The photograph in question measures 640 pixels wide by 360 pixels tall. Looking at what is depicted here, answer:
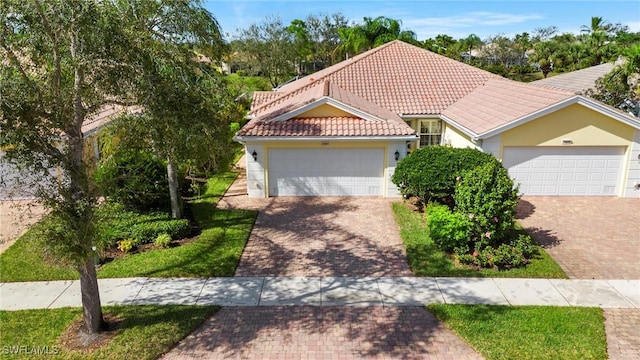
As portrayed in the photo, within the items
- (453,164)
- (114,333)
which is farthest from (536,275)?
(114,333)

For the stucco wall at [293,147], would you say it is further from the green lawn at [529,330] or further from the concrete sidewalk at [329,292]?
the green lawn at [529,330]

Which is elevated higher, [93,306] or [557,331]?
[93,306]

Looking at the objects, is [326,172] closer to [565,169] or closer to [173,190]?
[173,190]

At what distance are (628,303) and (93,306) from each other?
34.4 ft

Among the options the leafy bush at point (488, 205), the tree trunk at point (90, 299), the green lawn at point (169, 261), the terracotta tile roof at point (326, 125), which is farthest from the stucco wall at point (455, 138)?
the tree trunk at point (90, 299)

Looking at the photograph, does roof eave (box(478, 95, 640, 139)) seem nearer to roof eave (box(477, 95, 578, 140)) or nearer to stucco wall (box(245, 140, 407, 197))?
roof eave (box(477, 95, 578, 140))

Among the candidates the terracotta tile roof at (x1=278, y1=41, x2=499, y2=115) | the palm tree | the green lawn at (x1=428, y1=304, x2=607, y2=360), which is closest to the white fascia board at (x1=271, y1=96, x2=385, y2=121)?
the terracotta tile roof at (x1=278, y1=41, x2=499, y2=115)

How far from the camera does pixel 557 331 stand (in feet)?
27.2

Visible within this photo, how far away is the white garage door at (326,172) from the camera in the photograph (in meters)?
16.7

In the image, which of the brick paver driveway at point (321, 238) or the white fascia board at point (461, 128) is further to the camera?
the white fascia board at point (461, 128)

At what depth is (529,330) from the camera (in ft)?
27.3

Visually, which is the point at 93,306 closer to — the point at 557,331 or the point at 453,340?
the point at 453,340

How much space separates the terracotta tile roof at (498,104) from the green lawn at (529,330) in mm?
8260

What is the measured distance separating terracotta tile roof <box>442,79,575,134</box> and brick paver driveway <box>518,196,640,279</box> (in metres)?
3.11
